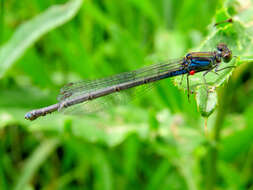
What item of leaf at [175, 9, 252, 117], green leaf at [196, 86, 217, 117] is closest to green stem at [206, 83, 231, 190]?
leaf at [175, 9, 252, 117]

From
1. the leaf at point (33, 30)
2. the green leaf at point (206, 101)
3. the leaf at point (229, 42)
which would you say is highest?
the leaf at point (33, 30)

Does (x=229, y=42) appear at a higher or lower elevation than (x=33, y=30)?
lower

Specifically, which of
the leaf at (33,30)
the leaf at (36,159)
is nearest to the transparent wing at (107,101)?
the leaf at (33,30)

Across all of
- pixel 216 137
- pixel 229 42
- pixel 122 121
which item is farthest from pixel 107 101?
pixel 229 42

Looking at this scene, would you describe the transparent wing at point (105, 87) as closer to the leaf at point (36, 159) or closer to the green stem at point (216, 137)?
the green stem at point (216, 137)

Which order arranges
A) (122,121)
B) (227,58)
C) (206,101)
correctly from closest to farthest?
(206,101), (227,58), (122,121)

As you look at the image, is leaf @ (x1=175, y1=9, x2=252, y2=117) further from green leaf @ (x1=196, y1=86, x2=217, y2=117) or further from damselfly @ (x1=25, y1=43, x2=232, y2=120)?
damselfly @ (x1=25, y1=43, x2=232, y2=120)

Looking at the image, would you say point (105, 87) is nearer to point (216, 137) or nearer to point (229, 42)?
point (216, 137)

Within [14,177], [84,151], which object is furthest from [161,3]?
[14,177]
